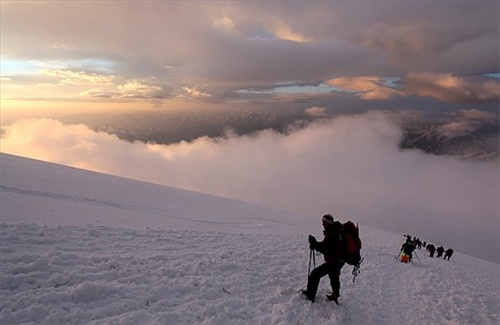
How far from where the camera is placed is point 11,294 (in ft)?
20.9

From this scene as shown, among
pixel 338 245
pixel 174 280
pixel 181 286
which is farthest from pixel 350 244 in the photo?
pixel 174 280

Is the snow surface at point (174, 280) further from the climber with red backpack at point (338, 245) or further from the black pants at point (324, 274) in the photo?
the climber with red backpack at point (338, 245)

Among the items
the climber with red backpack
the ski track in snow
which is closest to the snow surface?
the ski track in snow

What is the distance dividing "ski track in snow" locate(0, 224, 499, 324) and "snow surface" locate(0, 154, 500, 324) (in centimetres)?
3

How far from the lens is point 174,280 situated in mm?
8250

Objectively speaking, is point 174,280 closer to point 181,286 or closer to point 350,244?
point 181,286

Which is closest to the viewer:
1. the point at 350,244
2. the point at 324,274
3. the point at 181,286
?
the point at 350,244

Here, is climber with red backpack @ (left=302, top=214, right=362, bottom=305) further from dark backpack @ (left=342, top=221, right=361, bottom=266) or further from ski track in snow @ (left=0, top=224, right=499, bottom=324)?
ski track in snow @ (left=0, top=224, right=499, bottom=324)

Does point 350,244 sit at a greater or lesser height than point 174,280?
greater

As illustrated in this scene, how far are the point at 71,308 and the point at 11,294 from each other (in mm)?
1175

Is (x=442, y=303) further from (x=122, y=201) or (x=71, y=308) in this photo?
(x=122, y=201)

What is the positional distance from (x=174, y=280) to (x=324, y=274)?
11.9 feet

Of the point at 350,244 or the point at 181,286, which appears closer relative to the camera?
the point at 350,244

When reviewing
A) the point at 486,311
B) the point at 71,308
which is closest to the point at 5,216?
the point at 71,308
